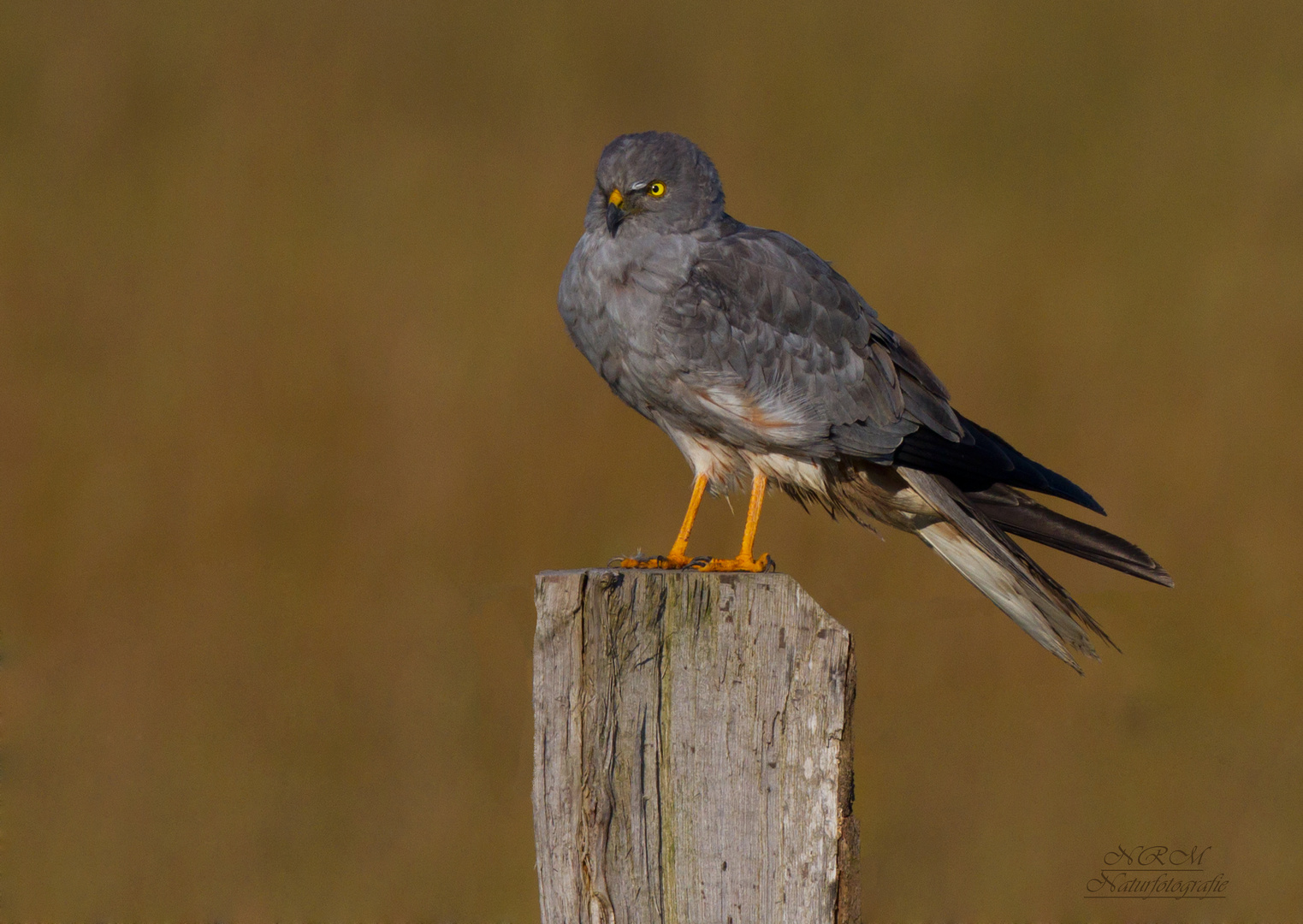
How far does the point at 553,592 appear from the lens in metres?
2.56

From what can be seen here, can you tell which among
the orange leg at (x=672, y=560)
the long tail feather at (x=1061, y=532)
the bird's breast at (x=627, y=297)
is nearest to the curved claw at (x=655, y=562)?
the orange leg at (x=672, y=560)

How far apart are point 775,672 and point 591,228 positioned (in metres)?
2.03

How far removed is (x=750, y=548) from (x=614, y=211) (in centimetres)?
122

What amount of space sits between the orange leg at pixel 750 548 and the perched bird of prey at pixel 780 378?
0.01 meters

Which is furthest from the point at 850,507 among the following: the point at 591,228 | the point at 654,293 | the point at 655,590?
A: the point at 655,590

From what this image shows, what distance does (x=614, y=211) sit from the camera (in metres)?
3.77

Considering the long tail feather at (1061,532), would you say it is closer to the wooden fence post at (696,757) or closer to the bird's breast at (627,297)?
the bird's breast at (627,297)

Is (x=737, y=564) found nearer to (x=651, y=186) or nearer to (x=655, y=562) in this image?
(x=655, y=562)

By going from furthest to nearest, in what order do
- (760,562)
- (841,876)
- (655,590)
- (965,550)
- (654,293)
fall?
(965,550)
(654,293)
(760,562)
(655,590)
(841,876)

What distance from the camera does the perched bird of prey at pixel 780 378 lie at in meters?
3.68

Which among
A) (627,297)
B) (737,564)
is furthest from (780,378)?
A: (737,564)

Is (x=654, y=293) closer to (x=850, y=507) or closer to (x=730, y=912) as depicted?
(x=850, y=507)

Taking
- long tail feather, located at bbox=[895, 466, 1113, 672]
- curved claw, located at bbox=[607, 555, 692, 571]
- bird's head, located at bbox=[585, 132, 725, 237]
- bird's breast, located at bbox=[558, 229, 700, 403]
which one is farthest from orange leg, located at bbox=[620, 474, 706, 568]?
bird's head, located at bbox=[585, 132, 725, 237]

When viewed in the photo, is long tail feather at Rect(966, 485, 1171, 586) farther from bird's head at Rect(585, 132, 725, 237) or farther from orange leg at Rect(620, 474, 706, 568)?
bird's head at Rect(585, 132, 725, 237)
